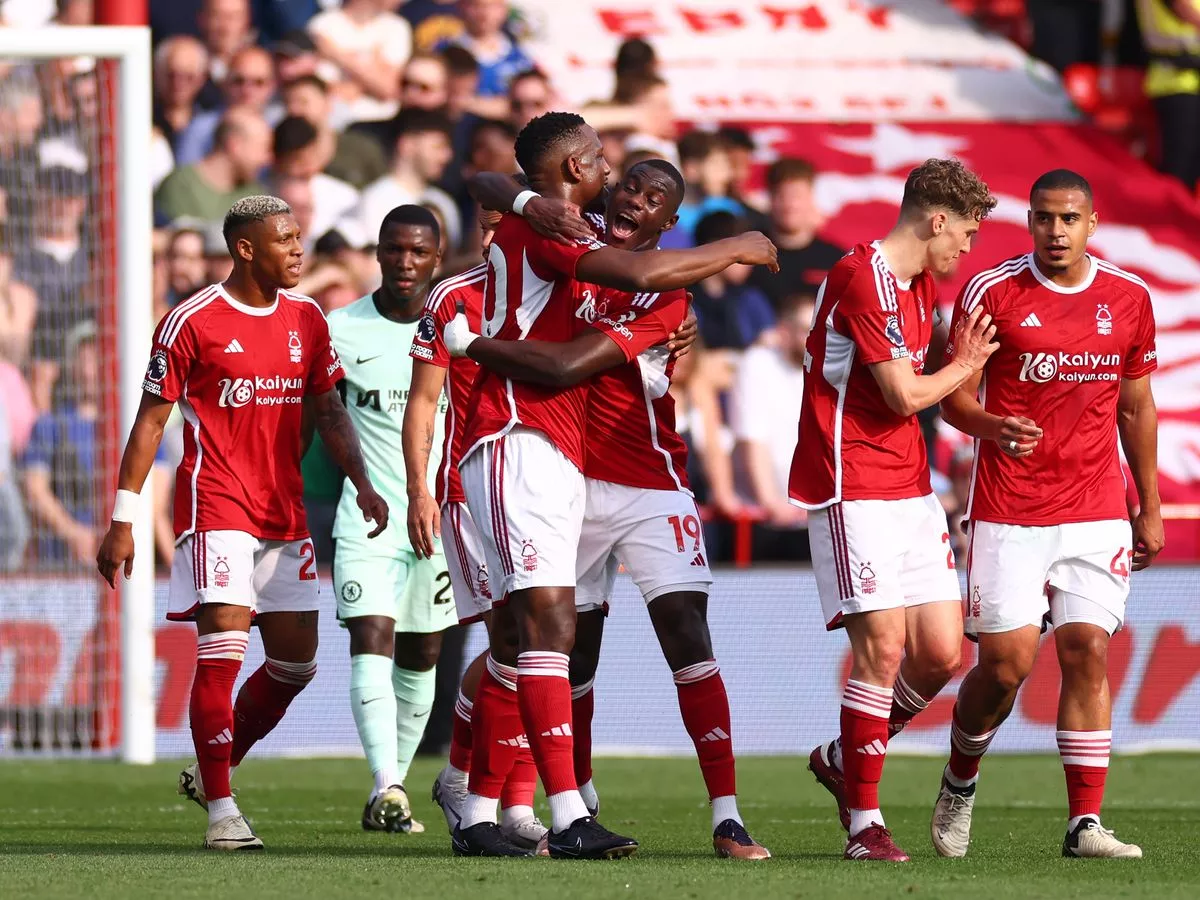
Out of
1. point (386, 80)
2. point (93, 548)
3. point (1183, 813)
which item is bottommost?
point (1183, 813)

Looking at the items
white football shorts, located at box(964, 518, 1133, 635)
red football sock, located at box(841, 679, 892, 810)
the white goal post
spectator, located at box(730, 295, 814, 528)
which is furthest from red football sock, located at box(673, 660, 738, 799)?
spectator, located at box(730, 295, 814, 528)

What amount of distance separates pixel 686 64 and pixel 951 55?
255 centimetres

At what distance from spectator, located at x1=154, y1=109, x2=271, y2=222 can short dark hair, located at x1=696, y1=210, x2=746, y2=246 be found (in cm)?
342

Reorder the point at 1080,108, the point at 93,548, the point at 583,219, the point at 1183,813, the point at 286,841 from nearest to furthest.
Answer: the point at 583,219, the point at 286,841, the point at 1183,813, the point at 93,548, the point at 1080,108

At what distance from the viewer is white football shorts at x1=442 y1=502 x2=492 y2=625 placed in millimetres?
6715

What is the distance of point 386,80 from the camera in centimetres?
1659

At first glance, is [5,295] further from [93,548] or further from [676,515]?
[676,515]

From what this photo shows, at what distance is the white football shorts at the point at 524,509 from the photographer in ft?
20.7

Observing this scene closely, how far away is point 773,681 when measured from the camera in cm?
1228

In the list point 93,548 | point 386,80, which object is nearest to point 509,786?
point 93,548

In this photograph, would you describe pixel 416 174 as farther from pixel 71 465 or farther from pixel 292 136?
pixel 71 465

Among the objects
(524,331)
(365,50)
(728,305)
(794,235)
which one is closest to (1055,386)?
(524,331)

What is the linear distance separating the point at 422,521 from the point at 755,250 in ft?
6.17

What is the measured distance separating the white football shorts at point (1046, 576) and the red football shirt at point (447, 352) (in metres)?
1.94
